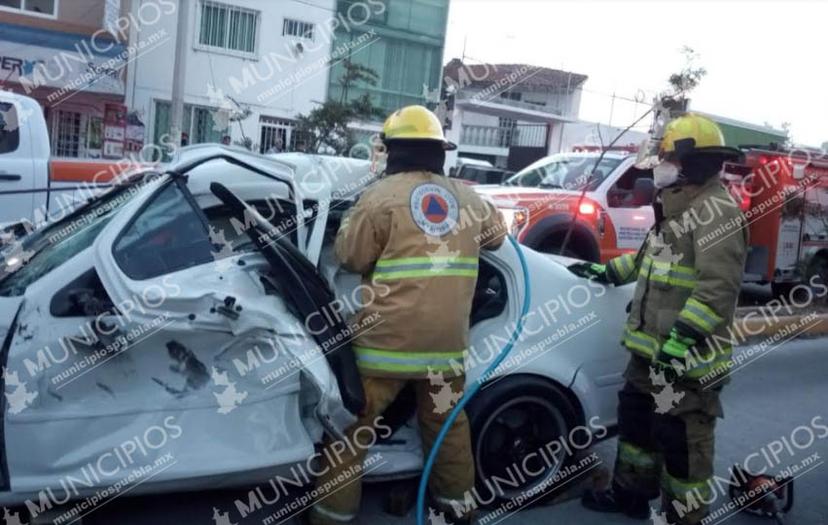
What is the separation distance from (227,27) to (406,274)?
18629mm

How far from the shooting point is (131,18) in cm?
1875

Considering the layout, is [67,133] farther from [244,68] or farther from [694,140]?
[694,140]

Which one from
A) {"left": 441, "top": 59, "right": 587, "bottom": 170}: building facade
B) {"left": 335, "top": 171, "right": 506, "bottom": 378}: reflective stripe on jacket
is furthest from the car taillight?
{"left": 441, "top": 59, "right": 587, "bottom": 170}: building facade

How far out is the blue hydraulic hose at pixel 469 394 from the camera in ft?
11.5

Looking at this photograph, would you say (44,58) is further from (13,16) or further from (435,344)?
(435,344)

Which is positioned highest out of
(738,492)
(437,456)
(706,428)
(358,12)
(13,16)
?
(358,12)

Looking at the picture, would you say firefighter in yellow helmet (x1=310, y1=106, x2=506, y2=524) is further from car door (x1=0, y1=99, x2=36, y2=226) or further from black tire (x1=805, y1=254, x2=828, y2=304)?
black tire (x1=805, y1=254, x2=828, y2=304)

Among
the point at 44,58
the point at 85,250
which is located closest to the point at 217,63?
the point at 44,58

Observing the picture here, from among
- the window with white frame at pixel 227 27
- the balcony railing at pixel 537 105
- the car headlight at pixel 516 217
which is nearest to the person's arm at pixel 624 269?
the car headlight at pixel 516 217

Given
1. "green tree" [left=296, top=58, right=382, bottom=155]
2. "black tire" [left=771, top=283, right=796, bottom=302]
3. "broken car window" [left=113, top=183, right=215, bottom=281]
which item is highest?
"broken car window" [left=113, top=183, right=215, bottom=281]

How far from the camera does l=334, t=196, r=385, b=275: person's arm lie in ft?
11.0

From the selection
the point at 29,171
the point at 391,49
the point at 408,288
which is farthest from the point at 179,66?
the point at 408,288

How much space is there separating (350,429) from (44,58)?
16.2 m

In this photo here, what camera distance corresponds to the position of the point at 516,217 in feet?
25.0
